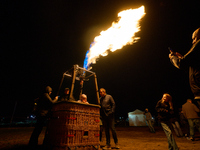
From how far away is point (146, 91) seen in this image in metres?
40.9

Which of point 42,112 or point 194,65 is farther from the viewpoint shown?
point 42,112

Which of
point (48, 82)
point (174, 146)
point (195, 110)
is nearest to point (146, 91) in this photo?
point (48, 82)

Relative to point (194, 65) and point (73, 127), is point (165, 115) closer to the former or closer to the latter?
point (194, 65)

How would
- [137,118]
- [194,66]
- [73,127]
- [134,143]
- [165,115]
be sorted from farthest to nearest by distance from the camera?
[137,118] → [134,143] → [165,115] → [73,127] → [194,66]

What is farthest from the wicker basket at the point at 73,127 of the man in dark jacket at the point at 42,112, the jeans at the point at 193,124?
the jeans at the point at 193,124

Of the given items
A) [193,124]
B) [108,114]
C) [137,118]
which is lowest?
[193,124]

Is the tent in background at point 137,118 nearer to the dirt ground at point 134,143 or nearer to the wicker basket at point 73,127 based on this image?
the dirt ground at point 134,143

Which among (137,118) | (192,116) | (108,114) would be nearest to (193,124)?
(192,116)

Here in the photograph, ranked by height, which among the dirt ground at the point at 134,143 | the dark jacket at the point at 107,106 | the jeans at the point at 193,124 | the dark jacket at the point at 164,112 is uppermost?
the dark jacket at the point at 107,106

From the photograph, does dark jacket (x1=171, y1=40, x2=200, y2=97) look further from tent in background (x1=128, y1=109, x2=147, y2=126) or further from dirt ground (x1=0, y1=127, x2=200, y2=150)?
tent in background (x1=128, y1=109, x2=147, y2=126)

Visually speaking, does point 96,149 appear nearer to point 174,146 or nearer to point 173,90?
point 174,146

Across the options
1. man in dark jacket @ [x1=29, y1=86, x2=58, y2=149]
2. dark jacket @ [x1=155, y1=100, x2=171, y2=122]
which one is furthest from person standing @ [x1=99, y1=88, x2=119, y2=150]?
man in dark jacket @ [x1=29, y1=86, x2=58, y2=149]

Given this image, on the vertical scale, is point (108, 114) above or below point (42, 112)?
below

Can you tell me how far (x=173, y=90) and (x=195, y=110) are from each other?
34454mm
